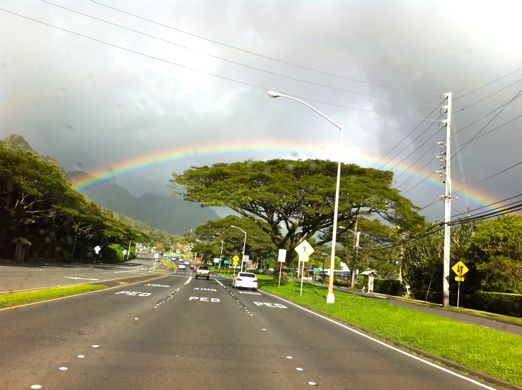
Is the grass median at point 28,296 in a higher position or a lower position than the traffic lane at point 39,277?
higher

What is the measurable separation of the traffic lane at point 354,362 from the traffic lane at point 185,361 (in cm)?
52

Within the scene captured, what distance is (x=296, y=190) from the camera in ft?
132

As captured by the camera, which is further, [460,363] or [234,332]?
[234,332]

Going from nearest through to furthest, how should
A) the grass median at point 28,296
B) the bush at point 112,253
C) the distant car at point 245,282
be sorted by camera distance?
the grass median at point 28,296, the distant car at point 245,282, the bush at point 112,253

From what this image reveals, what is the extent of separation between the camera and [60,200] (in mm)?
59094

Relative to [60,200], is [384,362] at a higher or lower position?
lower

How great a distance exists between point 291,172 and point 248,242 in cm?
4820

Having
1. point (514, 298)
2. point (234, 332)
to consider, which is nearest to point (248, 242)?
point (514, 298)

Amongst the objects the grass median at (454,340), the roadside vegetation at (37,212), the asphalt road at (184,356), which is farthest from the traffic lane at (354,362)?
the roadside vegetation at (37,212)

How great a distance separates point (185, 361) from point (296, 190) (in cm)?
3282

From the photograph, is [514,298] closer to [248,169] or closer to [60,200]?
[248,169]

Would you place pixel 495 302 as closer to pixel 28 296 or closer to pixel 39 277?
pixel 39 277

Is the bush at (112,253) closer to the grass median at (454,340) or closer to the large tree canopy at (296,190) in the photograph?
the large tree canopy at (296,190)

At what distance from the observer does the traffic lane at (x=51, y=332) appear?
6570mm
